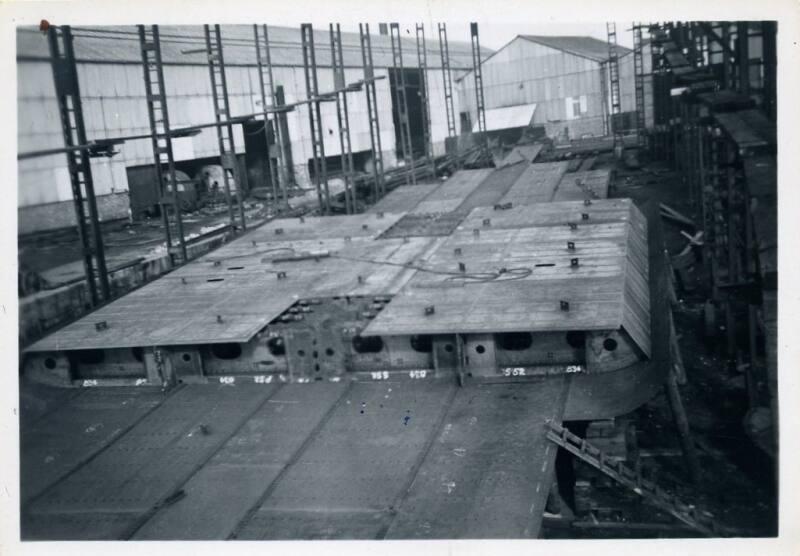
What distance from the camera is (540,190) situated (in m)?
A: 22.6

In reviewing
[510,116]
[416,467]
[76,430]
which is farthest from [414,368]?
[510,116]

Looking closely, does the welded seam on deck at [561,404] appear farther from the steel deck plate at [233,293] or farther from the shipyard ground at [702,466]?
the steel deck plate at [233,293]

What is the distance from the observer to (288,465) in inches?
331

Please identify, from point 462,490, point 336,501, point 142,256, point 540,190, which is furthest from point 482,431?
point 540,190

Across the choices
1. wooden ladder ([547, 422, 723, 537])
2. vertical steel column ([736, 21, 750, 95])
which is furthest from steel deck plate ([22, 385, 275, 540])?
vertical steel column ([736, 21, 750, 95])

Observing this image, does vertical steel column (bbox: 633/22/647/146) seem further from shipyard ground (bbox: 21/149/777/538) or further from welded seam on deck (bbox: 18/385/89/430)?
welded seam on deck (bbox: 18/385/89/430)

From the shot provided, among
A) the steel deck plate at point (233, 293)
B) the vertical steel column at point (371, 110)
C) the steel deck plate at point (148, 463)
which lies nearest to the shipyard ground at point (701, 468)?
the steel deck plate at point (148, 463)

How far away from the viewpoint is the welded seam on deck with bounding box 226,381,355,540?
23.9ft

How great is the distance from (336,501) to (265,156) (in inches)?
1174

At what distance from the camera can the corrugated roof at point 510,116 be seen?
4444 centimetres

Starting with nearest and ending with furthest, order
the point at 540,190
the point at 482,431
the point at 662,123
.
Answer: the point at 482,431 < the point at 540,190 < the point at 662,123

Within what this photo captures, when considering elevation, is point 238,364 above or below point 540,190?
below

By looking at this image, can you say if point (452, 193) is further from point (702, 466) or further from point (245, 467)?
point (245, 467)

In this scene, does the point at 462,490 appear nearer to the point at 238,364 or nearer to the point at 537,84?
the point at 238,364
